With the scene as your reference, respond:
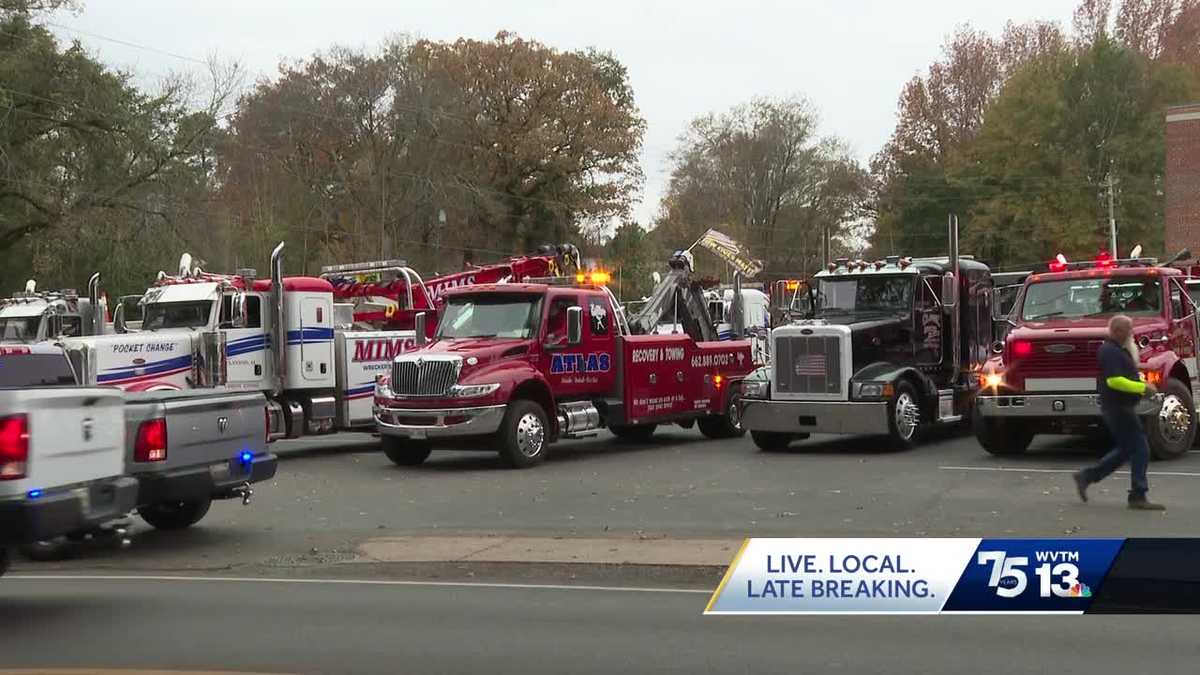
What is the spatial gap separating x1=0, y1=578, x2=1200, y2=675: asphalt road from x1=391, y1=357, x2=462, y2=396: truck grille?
8576 mm

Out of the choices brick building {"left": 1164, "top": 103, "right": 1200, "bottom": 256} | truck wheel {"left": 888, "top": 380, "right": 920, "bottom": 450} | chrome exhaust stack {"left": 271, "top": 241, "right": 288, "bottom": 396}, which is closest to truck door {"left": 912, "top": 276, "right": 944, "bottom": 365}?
truck wheel {"left": 888, "top": 380, "right": 920, "bottom": 450}

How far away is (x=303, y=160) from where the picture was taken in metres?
57.4

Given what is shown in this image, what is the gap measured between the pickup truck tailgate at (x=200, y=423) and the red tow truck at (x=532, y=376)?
18.1ft

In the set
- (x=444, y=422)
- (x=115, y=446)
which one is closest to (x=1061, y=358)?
(x=444, y=422)

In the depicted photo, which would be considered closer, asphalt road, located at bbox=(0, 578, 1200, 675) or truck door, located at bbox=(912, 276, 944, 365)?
asphalt road, located at bbox=(0, 578, 1200, 675)

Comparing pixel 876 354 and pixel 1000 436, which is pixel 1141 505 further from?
pixel 876 354

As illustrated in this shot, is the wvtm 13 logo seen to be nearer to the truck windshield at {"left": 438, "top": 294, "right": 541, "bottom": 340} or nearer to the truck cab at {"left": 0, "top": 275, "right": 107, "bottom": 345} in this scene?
the truck windshield at {"left": 438, "top": 294, "right": 541, "bottom": 340}

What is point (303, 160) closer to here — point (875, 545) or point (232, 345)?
point (232, 345)

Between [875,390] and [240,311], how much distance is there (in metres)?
9.97

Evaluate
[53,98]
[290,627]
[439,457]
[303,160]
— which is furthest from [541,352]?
[303,160]

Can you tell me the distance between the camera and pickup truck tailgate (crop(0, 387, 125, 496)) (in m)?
8.10

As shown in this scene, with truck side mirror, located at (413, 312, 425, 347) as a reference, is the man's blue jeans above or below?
below

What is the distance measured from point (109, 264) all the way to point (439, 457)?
23.2 meters

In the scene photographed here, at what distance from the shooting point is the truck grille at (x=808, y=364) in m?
19.1
